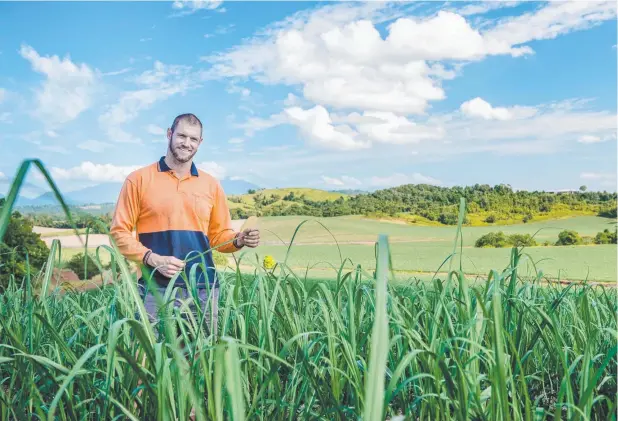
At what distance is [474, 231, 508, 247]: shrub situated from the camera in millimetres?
12406

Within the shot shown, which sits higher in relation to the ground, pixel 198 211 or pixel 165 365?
pixel 198 211

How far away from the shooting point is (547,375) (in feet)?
5.93

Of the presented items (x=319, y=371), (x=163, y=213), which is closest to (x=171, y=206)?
(x=163, y=213)

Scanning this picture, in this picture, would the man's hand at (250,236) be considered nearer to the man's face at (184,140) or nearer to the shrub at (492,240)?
the man's face at (184,140)

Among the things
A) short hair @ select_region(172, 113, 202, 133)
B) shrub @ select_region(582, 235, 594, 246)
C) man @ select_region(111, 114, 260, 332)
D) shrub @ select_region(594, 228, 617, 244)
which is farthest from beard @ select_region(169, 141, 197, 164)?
shrub @ select_region(594, 228, 617, 244)

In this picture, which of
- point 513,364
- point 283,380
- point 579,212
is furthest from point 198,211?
point 579,212

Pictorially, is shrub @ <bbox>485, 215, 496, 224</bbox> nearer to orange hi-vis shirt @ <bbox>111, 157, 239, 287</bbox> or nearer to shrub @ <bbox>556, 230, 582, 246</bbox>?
shrub @ <bbox>556, 230, 582, 246</bbox>

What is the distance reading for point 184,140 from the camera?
2.94 meters

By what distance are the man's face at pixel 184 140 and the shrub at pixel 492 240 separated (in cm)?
1053

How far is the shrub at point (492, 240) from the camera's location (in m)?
12.4

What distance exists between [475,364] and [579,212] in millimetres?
15007

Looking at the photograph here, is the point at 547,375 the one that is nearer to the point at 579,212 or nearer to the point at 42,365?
the point at 42,365

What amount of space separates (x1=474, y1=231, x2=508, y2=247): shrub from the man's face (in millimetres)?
10526

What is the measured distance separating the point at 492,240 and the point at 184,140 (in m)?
10.9
